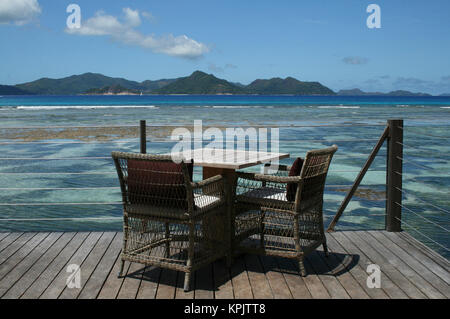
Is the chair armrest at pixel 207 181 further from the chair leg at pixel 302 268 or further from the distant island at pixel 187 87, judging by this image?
the distant island at pixel 187 87

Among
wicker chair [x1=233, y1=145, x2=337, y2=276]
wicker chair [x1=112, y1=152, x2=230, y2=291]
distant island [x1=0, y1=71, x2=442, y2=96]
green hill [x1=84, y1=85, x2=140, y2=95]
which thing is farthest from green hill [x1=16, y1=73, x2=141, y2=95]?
wicker chair [x1=112, y1=152, x2=230, y2=291]

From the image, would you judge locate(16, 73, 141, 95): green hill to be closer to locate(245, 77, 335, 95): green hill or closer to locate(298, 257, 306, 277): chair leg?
locate(245, 77, 335, 95): green hill

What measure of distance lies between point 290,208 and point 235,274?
1.79 ft

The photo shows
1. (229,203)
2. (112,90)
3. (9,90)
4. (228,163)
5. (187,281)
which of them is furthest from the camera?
(9,90)

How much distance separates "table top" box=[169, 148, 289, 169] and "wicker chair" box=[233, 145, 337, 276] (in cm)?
12

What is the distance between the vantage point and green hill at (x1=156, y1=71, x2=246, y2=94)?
79062mm

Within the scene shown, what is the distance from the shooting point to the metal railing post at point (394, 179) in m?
3.67

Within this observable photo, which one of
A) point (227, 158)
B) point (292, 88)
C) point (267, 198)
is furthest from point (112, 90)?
point (267, 198)

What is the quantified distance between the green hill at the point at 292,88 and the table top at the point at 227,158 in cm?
8323

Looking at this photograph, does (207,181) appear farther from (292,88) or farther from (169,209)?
(292,88)

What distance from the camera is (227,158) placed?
117 inches

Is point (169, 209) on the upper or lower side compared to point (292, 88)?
lower
